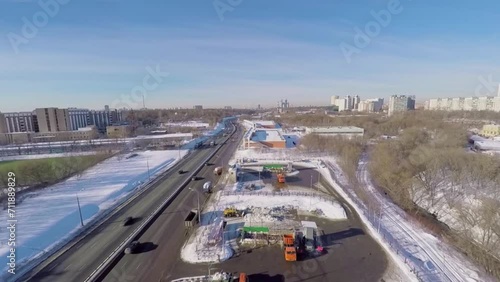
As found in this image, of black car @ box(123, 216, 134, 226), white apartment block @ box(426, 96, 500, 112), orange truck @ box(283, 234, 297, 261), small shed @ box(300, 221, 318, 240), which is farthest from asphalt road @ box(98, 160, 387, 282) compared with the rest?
white apartment block @ box(426, 96, 500, 112)

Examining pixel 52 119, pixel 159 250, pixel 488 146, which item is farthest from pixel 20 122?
pixel 488 146

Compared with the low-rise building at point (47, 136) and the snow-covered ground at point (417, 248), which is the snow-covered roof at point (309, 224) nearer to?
the snow-covered ground at point (417, 248)

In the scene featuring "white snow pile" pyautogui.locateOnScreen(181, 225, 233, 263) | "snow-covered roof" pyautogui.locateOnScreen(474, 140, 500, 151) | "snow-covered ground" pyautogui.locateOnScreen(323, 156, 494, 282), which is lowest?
"snow-covered ground" pyautogui.locateOnScreen(323, 156, 494, 282)

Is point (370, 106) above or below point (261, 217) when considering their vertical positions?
above

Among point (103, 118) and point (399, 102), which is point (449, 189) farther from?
point (399, 102)

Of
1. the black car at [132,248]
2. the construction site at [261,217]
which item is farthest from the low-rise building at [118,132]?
the black car at [132,248]

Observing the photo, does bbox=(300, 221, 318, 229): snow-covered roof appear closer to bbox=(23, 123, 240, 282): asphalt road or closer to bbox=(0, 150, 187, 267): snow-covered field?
bbox=(23, 123, 240, 282): asphalt road
